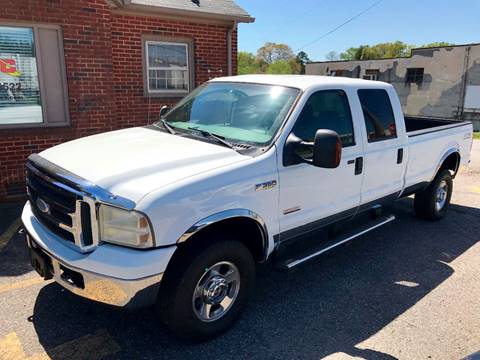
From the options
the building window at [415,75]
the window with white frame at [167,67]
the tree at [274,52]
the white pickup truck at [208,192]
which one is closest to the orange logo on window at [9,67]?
the window with white frame at [167,67]

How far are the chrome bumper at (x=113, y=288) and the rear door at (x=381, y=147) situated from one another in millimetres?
2583

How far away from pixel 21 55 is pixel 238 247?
5319mm

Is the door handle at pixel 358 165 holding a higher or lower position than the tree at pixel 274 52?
lower

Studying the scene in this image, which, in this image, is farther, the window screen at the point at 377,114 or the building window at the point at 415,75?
the building window at the point at 415,75

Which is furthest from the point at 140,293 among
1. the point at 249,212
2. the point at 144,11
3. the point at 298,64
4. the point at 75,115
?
the point at 298,64

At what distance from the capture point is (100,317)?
3.45m

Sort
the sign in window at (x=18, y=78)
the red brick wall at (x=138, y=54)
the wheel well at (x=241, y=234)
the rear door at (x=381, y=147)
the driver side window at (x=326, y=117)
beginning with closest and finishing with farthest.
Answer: the wheel well at (x=241, y=234), the driver side window at (x=326, y=117), the rear door at (x=381, y=147), the sign in window at (x=18, y=78), the red brick wall at (x=138, y=54)

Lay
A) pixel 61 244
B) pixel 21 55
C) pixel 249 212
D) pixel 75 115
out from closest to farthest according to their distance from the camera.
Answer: pixel 61 244, pixel 249 212, pixel 21 55, pixel 75 115

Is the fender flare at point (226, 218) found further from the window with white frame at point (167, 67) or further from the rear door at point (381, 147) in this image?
the window with white frame at point (167, 67)

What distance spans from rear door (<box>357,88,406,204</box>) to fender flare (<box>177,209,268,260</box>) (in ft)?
4.92

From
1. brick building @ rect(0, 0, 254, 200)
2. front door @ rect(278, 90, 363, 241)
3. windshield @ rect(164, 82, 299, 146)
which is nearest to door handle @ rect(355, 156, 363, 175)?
front door @ rect(278, 90, 363, 241)

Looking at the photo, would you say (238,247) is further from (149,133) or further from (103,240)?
(149,133)

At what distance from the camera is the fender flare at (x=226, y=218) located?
2.83 m

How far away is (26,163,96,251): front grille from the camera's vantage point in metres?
2.76
